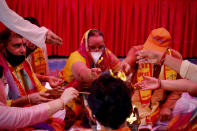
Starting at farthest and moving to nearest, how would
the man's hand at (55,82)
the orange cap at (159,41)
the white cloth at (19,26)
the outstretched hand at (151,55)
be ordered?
the man's hand at (55,82) < the orange cap at (159,41) < the outstretched hand at (151,55) < the white cloth at (19,26)

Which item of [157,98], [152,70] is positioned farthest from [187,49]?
[157,98]

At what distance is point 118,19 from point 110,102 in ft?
10.4

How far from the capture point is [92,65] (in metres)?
2.09

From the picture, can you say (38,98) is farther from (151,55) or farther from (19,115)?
(151,55)

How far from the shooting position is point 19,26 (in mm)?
1726

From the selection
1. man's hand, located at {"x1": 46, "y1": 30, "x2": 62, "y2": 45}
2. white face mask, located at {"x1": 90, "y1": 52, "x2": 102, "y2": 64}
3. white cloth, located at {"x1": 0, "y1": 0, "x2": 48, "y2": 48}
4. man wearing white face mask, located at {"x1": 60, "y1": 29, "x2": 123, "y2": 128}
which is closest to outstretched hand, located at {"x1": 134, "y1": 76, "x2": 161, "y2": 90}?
man wearing white face mask, located at {"x1": 60, "y1": 29, "x2": 123, "y2": 128}

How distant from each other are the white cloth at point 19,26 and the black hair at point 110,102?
2.93ft

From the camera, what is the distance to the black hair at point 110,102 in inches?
45.9

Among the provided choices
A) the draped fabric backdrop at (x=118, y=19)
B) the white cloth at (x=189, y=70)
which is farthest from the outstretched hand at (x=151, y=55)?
the draped fabric backdrop at (x=118, y=19)

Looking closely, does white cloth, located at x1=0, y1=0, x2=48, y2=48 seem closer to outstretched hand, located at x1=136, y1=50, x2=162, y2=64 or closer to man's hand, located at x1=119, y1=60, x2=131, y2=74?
man's hand, located at x1=119, y1=60, x2=131, y2=74

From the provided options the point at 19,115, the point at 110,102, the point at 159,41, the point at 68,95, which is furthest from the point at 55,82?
the point at 110,102

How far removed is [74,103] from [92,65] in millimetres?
439

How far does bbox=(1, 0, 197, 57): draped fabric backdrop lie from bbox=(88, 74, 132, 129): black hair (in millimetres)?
1227

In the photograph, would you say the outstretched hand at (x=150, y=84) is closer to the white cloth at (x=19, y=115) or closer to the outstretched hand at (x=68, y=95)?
the outstretched hand at (x=68, y=95)
